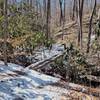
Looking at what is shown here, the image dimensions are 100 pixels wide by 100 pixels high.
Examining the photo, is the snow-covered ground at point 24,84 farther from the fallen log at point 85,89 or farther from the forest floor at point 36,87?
the fallen log at point 85,89

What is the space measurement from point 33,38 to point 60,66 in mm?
2788

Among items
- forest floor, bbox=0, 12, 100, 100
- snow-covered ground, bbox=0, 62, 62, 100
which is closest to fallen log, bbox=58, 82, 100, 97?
forest floor, bbox=0, 12, 100, 100

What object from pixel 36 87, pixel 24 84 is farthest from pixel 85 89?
pixel 24 84

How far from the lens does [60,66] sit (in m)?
11.1

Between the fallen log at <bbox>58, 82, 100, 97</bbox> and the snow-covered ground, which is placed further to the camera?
the fallen log at <bbox>58, 82, 100, 97</bbox>

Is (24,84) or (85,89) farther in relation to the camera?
(85,89)

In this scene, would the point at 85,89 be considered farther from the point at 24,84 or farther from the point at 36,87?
the point at 24,84

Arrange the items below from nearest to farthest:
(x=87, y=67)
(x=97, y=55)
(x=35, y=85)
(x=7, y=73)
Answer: (x=35, y=85) → (x=7, y=73) → (x=87, y=67) → (x=97, y=55)

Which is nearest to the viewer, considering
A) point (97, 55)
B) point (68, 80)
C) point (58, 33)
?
point (68, 80)

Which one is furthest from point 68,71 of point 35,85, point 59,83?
point 35,85

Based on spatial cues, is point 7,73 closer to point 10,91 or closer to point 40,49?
point 10,91

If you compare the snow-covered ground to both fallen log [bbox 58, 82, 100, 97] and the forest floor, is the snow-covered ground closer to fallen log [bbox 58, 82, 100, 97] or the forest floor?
the forest floor

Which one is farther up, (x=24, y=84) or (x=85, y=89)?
(x=24, y=84)

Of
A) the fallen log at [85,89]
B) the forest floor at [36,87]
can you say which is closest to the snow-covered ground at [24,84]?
the forest floor at [36,87]
